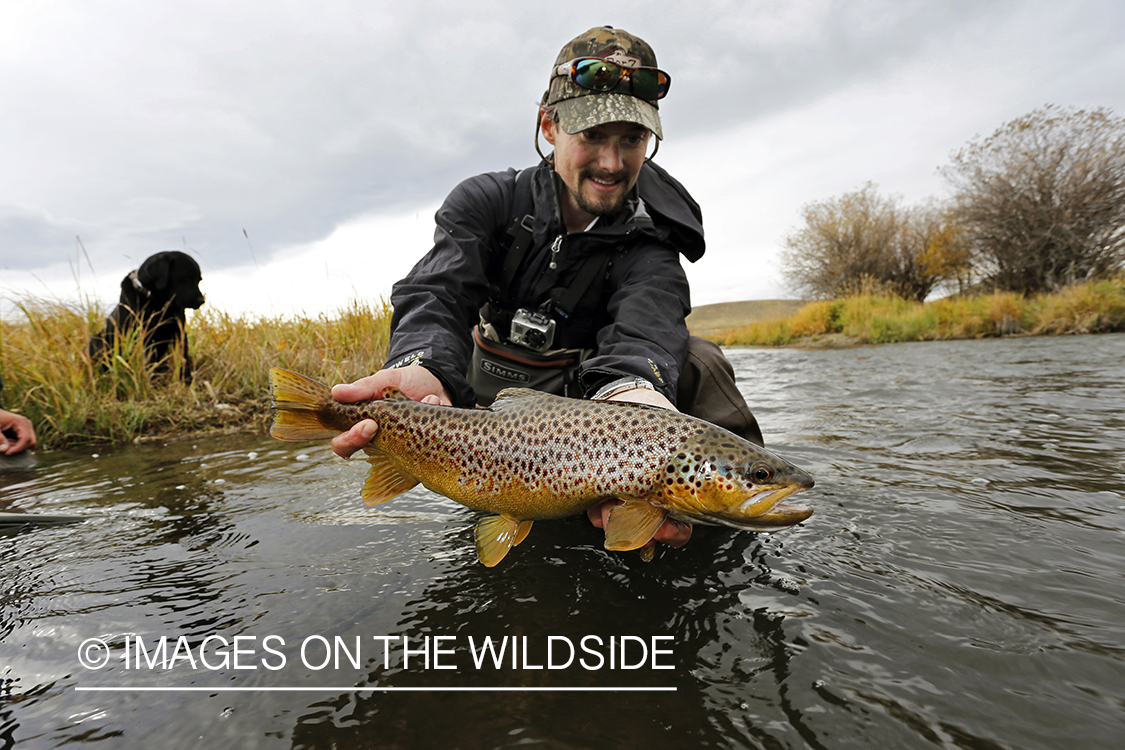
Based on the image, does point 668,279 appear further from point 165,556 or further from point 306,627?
point 165,556

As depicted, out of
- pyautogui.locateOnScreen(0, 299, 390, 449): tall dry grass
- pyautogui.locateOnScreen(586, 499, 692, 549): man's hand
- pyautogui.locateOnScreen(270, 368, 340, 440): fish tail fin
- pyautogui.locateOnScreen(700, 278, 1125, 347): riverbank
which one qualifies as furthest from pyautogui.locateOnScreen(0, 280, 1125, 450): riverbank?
pyautogui.locateOnScreen(700, 278, 1125, 347): riverbank

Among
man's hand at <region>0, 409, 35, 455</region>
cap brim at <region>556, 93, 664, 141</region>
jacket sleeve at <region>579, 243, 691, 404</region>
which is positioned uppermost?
cap brim at <region>556, 93, 664, 141</region>

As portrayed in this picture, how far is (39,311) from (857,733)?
360 inches

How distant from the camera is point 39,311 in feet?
22.2

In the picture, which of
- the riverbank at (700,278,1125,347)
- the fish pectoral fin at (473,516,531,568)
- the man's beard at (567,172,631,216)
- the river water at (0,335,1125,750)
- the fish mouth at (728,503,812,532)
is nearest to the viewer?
the river water at (0,335,1125,750)

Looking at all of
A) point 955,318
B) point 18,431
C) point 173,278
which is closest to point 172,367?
point 173,278

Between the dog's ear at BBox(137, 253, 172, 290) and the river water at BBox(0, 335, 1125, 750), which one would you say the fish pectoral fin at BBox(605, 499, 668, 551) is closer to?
the river water at BBox(0, 335, 1125, 750)

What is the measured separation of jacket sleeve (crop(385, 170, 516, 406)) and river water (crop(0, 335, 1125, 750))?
95cm

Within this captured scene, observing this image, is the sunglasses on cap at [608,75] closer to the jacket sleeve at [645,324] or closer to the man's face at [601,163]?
the man's face at [601,163]

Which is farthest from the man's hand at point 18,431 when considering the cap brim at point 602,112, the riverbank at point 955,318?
the riverbank at point 955,318

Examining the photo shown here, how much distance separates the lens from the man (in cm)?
311

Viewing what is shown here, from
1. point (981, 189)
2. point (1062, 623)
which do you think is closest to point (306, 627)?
point (1062, 623)

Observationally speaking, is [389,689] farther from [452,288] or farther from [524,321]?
[524,321]

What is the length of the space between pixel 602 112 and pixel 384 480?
248 cm
